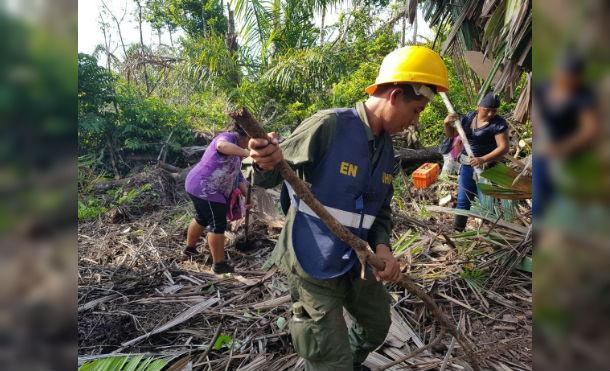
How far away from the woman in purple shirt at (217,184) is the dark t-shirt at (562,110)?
12.4ft

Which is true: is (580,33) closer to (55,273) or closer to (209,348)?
(55,273)

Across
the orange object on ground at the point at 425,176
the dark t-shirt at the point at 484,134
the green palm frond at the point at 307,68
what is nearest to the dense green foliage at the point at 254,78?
the green palm frond at the point at 307,68

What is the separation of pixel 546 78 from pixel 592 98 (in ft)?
0.11

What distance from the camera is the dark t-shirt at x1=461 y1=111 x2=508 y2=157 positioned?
15.5 ft

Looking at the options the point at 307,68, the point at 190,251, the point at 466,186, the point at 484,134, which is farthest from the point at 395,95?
the point at 307,68

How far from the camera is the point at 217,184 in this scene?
4.31 meters

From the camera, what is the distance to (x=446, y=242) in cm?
439

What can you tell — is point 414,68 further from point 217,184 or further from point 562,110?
point 217,184

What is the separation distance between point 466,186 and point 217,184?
115 inches

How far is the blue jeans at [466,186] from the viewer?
16.5ft

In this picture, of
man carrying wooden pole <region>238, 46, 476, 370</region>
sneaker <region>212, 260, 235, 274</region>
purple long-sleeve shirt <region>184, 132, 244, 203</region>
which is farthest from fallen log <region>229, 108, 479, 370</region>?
sneaker <region>212, 260, 235, 274</region>

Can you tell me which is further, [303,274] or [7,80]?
[303,274]

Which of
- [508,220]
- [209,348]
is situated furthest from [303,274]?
[508,220]

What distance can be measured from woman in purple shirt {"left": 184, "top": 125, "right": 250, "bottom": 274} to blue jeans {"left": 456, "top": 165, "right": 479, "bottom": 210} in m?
2.65
